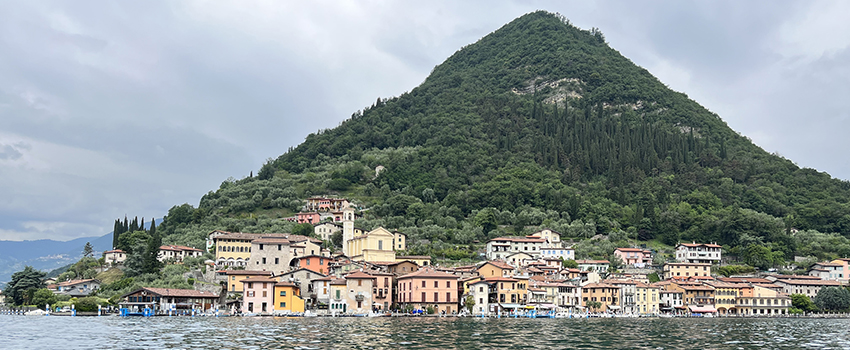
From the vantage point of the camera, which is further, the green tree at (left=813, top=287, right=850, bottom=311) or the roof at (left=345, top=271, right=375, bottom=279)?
the green tree at (left=813, top=287, right=850, bottom=311)

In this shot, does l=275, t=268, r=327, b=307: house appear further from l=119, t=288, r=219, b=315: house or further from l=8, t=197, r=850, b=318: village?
l=119, t=288, r=219, b=315: house

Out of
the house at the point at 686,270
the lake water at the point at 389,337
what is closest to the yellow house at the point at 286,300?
the lake water at the point at 389,337

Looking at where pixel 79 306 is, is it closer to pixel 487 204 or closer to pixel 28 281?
pixel 28 281

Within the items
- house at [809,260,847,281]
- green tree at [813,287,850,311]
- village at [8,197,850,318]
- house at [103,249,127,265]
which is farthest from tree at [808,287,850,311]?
house at [103,249,127,265]

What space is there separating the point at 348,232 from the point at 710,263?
187 feet

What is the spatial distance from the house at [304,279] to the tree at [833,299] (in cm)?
6593

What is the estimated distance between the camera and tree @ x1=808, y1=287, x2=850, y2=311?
10181cm

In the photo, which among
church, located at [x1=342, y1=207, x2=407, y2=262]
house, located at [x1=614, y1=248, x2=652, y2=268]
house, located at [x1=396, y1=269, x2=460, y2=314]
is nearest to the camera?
house, located at [x1=396, y1=269, x2=460, y2=314]

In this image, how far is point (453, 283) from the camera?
8794cm

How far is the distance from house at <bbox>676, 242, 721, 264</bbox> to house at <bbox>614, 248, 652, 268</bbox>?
7145mm

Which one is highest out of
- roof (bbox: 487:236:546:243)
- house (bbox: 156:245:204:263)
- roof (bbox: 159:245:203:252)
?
roof (bbox: 487:236:546:243)

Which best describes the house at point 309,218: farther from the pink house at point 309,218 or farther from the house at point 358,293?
the house at point 358,293

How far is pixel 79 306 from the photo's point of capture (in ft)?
277

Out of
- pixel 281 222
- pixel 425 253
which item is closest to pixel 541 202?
pixel 425 253
